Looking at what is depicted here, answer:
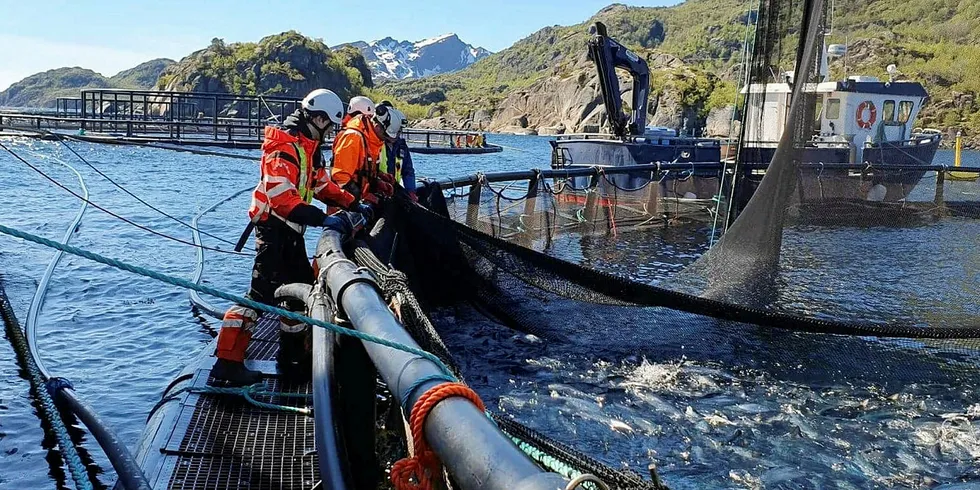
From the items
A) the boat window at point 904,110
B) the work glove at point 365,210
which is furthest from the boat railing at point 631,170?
the boat window at point 904,110

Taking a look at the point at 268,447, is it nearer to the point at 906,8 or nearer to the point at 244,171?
the point at 906,8

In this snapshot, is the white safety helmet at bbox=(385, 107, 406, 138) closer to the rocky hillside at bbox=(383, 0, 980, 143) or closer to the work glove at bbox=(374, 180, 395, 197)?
the work glove at bbox=(374, 180, 395, 197)

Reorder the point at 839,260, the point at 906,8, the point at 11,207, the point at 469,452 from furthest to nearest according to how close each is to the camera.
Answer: the point at 11,207 < the point at 906,8 < the point at 839,260 < the point at 469,452

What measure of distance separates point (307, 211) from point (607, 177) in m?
10.7

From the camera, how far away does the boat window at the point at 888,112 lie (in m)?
24.1

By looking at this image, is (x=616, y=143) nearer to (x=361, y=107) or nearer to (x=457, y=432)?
(x=361, y=107)

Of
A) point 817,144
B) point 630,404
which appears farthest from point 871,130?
point 630,404

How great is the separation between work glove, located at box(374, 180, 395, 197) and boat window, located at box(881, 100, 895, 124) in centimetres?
2070

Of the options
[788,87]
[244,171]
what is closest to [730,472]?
[788,87]

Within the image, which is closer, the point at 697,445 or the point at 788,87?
Answer: the point at 697,445

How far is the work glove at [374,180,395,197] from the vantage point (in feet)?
24.3

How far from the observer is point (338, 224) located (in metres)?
5.09

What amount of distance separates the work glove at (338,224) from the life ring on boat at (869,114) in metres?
21.8

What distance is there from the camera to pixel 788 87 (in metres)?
8.94
